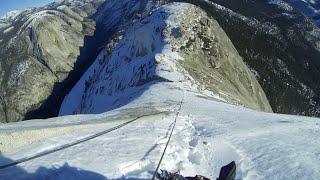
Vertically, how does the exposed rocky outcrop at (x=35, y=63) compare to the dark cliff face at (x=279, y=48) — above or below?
below

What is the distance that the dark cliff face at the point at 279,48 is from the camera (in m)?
92.1

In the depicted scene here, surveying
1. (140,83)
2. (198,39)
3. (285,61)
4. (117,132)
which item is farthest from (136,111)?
(285,61)

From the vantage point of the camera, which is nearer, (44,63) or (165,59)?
(165,59)

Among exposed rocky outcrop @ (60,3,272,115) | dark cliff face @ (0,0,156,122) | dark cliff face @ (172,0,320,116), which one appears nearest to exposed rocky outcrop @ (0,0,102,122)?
dark cliff face @ (0,0,156,122)

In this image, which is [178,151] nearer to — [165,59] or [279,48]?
[165,59]

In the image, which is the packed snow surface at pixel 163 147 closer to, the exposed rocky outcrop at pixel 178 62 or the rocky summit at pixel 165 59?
the rocky summit at pixel 165 59

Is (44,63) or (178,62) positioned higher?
(178,62)

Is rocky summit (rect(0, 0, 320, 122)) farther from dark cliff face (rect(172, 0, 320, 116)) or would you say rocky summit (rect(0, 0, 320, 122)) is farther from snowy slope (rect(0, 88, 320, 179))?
snowy slope (rect(0, 88, 320, 179))

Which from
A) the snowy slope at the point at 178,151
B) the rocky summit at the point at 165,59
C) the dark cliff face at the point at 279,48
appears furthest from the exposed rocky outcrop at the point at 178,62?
the dark cliff face at the point at 279,48

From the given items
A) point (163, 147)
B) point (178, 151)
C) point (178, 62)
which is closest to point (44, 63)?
point (178, 62)

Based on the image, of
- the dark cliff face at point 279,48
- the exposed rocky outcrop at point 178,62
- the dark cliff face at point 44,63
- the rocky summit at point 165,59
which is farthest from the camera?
the dark cliff face at point 44,63

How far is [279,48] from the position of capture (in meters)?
125

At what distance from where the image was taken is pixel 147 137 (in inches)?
560

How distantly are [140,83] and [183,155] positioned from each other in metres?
29.8
